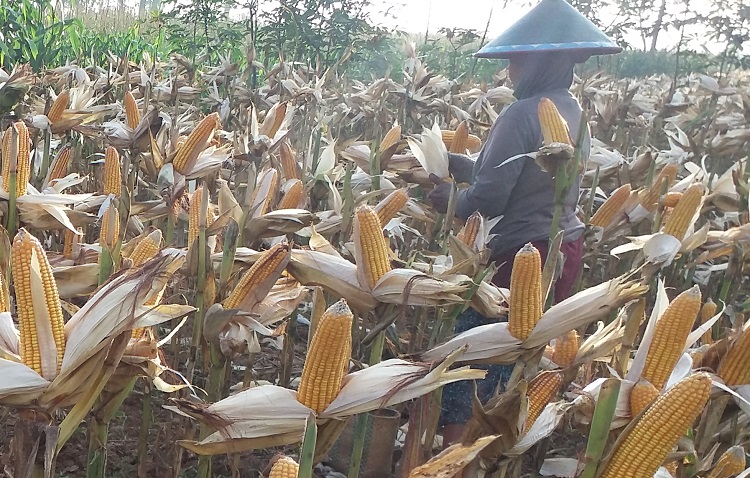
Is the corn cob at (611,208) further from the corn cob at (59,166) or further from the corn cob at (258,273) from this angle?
the corn cob at (59,166)

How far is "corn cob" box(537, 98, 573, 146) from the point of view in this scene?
8.27 ft

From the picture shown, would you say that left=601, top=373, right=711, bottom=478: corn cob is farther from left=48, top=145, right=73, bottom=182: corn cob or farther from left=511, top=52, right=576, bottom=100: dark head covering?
left=48, top=145, right=73, bottom=182: corn cob

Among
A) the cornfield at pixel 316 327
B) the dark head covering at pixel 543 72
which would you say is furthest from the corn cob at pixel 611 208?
the dark head covering at pixel 543 72

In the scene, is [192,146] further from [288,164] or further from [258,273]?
[258,273]

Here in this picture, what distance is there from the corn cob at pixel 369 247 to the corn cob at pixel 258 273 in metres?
0.21

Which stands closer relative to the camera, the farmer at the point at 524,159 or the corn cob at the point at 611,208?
the farmer at the point at 524,159

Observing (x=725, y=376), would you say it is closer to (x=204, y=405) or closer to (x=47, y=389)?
(x=204, y=405)

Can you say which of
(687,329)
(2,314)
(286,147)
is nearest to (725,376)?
(687,329)

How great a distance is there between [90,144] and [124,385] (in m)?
4.06

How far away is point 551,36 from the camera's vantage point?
3.18m

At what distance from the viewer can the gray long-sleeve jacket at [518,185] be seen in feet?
10.2

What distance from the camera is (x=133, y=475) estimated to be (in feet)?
9.45

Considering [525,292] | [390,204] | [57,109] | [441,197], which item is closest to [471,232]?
[390,204]

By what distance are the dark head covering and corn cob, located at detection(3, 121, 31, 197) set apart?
214 centimetres
